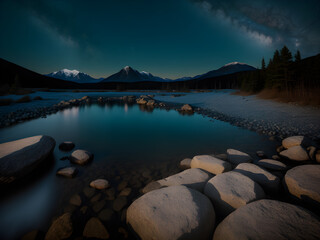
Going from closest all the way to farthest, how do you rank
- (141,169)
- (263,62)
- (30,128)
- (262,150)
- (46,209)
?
(46,209), (141,169), (262,150), (30,128), (263,62)

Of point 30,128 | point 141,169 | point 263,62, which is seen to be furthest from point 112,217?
point 263,62

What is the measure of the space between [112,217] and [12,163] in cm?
343

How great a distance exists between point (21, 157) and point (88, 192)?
246 cm

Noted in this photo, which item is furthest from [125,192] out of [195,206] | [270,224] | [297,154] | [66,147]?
[297,154]

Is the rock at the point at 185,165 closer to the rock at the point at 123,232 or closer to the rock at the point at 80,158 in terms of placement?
the rock at the point at 123,232

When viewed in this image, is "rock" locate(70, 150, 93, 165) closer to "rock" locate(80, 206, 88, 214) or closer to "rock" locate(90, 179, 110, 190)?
"rock" locate(90, 179, 110, 190)

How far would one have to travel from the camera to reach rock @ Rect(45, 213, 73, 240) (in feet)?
7.93

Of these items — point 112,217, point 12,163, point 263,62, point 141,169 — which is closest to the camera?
point 112,217

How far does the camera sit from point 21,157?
396cm

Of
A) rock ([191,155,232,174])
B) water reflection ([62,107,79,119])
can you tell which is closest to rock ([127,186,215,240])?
rock ([191,155,232,174])

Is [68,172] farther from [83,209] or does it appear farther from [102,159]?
[83,209]

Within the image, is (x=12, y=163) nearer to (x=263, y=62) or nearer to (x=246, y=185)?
(x=246, y=185)

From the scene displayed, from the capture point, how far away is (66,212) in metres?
2.96

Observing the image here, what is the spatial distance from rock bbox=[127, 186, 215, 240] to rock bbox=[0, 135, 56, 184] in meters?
3.76
